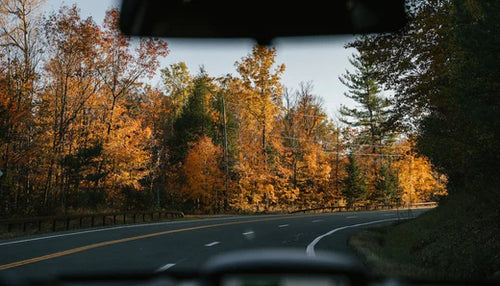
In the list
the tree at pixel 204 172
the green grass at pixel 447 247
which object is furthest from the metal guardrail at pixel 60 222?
the tree at pixel 204 172

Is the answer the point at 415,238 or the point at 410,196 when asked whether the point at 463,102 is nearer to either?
the point at 415,238

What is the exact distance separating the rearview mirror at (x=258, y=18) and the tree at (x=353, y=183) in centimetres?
5470

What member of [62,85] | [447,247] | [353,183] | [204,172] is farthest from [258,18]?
[353,183]

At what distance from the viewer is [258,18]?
105 inches

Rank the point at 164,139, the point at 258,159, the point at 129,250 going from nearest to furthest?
the point at 129,250, the point at 258,159, the point at 164,139

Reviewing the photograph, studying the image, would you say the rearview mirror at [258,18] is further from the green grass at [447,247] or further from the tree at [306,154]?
the tree at [306,154]

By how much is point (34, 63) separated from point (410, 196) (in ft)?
178

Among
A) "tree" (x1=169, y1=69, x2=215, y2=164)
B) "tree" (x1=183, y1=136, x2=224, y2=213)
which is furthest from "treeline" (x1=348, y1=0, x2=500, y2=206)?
"tree" (x1=169, y1=69, x2=215, y2=164)

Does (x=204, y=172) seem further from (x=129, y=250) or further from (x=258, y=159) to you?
(x=129, y=250)

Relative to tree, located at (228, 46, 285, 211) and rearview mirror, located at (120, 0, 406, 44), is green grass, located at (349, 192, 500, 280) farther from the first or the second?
tree, located at (228, 46, 285, 211)

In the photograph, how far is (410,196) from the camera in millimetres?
64250

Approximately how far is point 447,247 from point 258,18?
12.8m

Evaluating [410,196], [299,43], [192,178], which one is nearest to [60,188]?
[192,178]

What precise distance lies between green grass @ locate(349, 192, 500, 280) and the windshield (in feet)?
0.28
